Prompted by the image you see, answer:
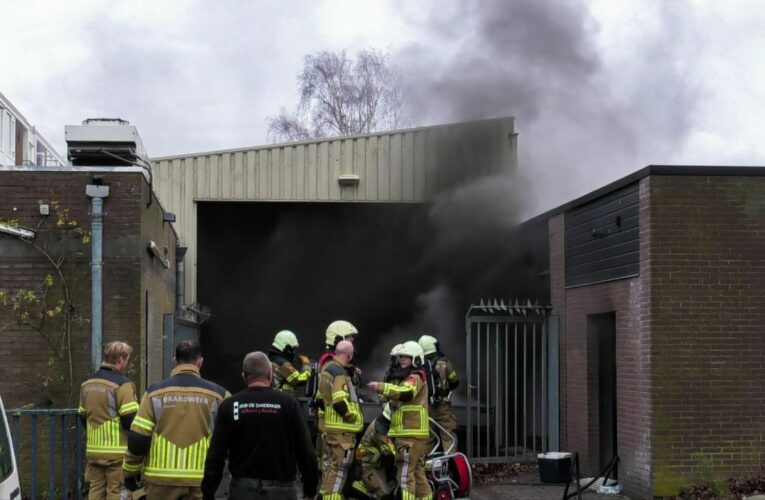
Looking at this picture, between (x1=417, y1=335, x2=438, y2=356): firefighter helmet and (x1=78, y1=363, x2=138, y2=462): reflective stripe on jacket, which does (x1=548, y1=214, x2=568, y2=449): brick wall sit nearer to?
(x1=417, y1=335, x2=438, y2=356): firefighter helmet

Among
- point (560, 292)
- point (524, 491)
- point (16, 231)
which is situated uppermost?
point (16, 231)

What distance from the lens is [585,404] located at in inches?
472

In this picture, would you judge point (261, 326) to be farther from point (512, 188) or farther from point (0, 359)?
point (0, 359)

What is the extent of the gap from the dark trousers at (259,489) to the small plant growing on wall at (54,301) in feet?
16.3

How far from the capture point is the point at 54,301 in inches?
383

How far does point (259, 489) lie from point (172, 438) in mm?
750

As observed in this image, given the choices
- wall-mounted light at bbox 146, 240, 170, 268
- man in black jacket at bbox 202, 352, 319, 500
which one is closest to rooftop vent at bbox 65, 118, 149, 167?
wall-mounted light at bbox 146, 240, 170, 268

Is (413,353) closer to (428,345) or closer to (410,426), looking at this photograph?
(410,426)

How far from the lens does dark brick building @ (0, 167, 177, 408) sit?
966 cm

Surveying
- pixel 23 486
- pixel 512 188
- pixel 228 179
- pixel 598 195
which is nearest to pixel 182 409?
pixel 23 486

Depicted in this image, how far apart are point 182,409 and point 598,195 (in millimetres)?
7307

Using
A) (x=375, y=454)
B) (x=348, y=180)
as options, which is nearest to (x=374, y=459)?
(x=375, y=454)

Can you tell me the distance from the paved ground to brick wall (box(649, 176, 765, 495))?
1175 mm

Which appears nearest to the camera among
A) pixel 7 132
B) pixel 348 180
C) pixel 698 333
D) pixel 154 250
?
pixel 698 333
